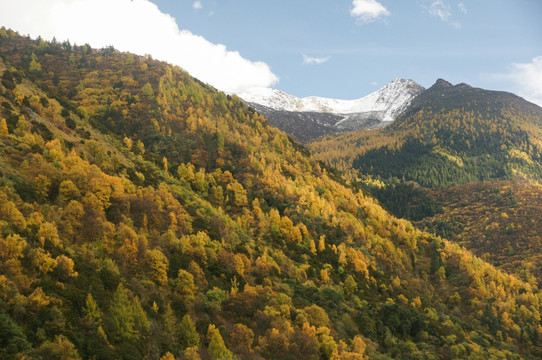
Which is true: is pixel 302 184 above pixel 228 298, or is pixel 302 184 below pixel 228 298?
above

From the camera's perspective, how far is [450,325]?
113562mm

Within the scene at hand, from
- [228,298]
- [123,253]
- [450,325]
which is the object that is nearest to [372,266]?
[450,325]

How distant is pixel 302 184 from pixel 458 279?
68.8 metres

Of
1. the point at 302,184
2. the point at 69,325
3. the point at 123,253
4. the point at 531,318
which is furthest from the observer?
the point at 302,184

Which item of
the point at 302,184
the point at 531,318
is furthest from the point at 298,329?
the point at 531,318

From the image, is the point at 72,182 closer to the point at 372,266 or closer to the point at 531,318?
the point at 372,266

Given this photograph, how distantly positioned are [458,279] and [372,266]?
42.4 metres

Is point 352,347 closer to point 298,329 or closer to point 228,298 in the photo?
point 298,329

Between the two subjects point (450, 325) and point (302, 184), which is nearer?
point (450, 325)

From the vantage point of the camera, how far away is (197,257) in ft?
251

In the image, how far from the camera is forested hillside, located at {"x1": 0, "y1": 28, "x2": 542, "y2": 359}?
49.2m

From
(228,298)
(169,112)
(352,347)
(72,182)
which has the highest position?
(169,112)

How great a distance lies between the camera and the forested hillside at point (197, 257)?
49.2 m

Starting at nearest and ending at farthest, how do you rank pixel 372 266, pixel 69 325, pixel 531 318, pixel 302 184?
pixel 69 325, pixel 372 266, pixel 531 318, pixel 302 184
